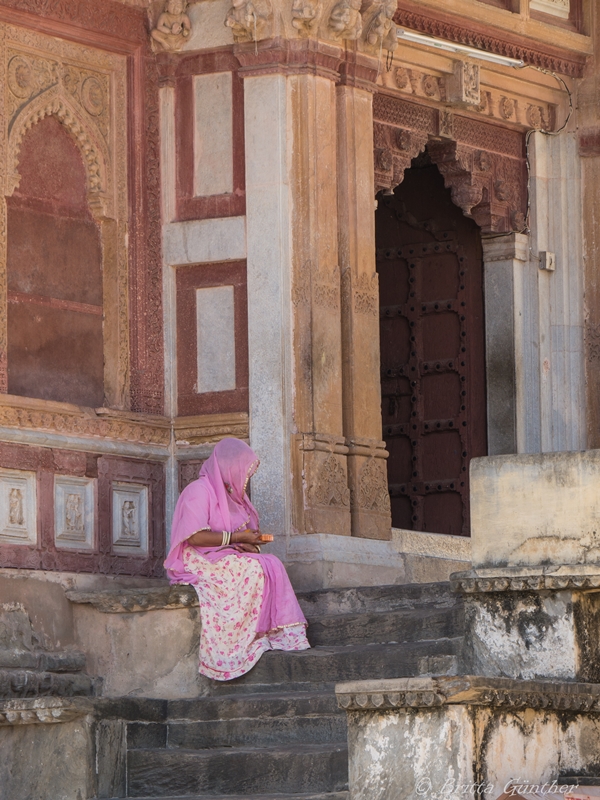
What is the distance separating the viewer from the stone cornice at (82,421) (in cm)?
1014

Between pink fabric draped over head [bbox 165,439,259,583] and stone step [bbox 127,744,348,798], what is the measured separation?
1.08 m

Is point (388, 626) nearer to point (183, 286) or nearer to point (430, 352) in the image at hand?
point (183, 286)

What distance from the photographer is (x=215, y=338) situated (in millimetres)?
11062

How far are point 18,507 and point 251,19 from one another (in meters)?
2.79

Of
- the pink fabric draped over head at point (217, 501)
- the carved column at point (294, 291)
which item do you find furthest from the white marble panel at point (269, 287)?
the pink fabric draped over head at point (217, 501)

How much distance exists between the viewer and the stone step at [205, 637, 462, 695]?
9023mm

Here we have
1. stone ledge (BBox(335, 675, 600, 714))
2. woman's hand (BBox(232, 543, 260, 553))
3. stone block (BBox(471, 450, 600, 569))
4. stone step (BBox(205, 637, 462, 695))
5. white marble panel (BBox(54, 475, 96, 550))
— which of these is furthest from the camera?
white marble panel (BBox(54, 475, 96, 550))

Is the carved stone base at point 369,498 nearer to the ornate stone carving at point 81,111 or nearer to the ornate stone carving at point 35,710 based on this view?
the ornate stone carving at point 81,111

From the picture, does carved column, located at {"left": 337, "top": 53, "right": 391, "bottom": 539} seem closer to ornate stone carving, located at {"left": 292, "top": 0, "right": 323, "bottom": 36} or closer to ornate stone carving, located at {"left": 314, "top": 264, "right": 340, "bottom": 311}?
ornate stone carving, located at {"left": 314, "top": 264, "right": 340, "bottom": 311}

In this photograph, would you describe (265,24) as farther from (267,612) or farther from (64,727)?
(64,727)

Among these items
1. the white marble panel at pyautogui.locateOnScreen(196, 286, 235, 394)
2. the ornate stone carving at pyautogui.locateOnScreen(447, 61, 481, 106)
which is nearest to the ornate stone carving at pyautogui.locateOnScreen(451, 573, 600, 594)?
the white marble panel at pyautogui.locateOnScreen(196, 286, 235, 394)

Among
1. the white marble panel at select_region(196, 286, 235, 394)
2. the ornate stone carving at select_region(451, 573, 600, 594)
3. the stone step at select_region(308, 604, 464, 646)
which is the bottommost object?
the stone step at select_region(308, 604, 464, 646)

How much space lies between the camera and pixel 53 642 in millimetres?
10031

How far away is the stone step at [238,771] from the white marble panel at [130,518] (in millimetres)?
1949
